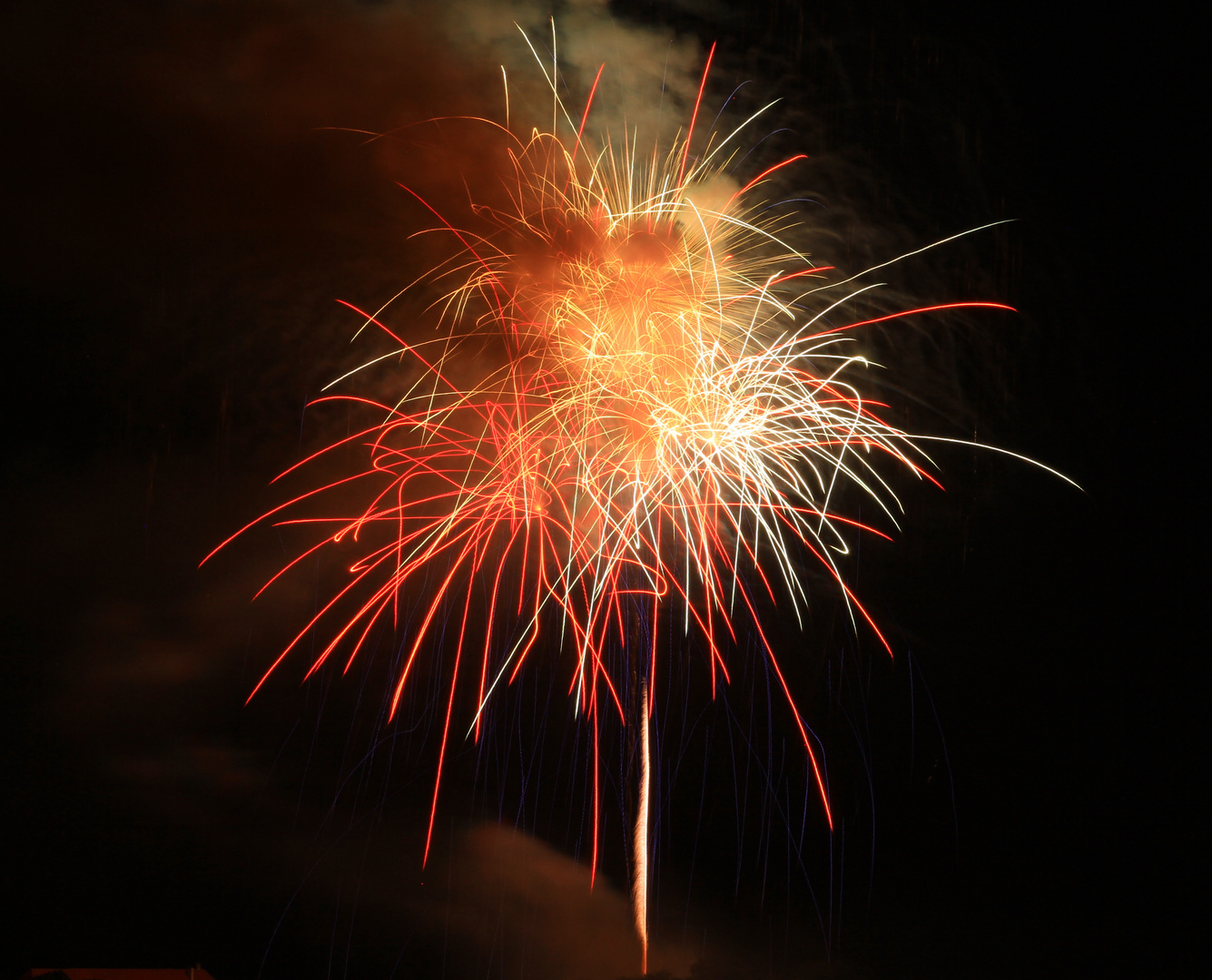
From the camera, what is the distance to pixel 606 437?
2.18 m

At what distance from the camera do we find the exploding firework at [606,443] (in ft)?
6.84

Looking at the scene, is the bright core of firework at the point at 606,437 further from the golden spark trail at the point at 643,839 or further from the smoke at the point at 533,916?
the smoke at the point at 533,916

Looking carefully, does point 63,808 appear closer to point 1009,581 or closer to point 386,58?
point 386,58

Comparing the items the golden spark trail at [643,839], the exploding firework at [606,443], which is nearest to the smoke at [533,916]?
the golden spark trail at [643,839]

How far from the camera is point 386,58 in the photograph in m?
2.22

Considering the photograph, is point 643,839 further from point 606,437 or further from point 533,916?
point 606,437

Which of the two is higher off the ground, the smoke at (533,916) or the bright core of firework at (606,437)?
the bright core of firework at (606,437)

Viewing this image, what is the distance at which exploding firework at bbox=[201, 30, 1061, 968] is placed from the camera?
2084mm

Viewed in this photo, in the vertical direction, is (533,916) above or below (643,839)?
below

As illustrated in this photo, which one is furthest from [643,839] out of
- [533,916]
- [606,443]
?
[606,443]

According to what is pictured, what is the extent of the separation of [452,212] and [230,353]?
37.3 inches

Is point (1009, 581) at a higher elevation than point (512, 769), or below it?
higher

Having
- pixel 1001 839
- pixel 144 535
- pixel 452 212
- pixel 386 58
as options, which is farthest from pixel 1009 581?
pixel 144 535

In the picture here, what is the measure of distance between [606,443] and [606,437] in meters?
0.02
